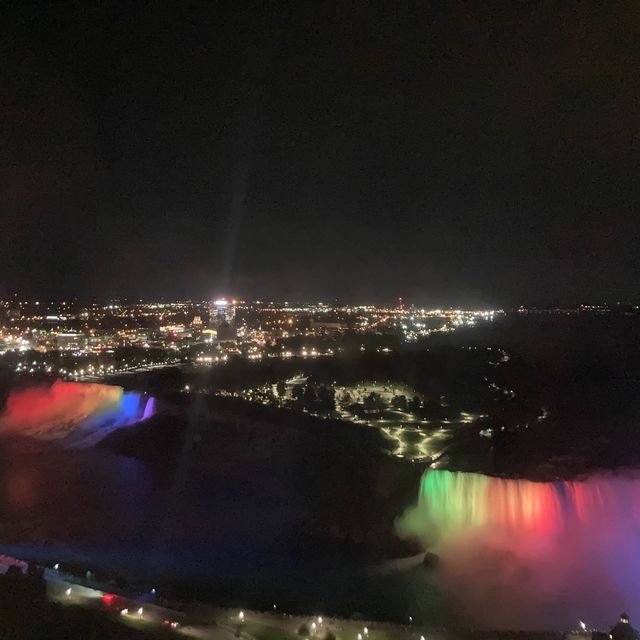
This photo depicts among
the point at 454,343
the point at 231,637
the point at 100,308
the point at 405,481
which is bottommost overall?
the point at 231,637

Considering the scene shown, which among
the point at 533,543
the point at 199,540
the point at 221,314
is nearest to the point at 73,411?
the point at 199,540

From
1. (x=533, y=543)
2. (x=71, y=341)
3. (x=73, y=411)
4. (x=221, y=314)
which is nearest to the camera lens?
(x=533, y=543)

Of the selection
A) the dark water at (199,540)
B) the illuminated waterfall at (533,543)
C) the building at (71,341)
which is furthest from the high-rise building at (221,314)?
the illuminated waterfall at (533,543)

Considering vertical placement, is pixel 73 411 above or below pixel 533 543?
above

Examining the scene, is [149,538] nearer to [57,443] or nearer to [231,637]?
[231,637]

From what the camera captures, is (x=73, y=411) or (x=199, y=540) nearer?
(x=199, y=540)

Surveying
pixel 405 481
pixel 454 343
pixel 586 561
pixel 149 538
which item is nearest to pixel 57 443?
pixel 149 538

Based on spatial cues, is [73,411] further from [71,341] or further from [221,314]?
[221,314]

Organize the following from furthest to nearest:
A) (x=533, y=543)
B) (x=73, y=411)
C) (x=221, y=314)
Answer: (x=221, y=314) → (x=73, y=411) → (x=533, y=543)
